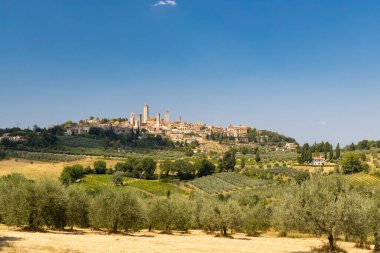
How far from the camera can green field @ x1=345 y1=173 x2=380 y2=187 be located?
105250 millimetres

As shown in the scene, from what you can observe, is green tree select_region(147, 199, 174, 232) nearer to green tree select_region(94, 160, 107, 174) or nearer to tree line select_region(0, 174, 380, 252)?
tree line select_region(0, 174, 380, 252)

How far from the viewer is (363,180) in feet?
368

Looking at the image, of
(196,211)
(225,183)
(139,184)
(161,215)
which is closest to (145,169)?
(139,184)

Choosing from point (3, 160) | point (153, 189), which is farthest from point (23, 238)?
point (3, 160)

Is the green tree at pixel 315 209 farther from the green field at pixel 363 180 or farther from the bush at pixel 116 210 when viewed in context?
the green field at pixel 363 180

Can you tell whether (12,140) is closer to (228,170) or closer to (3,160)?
(3,160)

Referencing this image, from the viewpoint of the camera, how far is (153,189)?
112750 millimetres

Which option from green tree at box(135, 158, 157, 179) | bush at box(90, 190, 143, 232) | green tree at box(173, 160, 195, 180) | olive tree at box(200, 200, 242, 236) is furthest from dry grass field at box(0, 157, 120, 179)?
olive tree at box(200, 200, 242, 236)

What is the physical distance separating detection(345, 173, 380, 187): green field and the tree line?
5590 cm

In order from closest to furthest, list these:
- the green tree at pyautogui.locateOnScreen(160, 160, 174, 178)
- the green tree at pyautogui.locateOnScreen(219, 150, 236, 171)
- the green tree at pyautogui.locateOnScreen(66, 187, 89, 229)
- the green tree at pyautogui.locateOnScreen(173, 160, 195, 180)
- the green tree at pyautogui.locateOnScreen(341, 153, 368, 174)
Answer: the green tree at pyautogui.locateOnScreen(66, 187, 89, 229) → the green tree at pyautogui.locateOnScreen(341, 153, 368, 174) → the green tree at pyautogui.locateOnScreen(160, 160, 174, 178) → the green tree at pyautogui.locateOnScreen(173, 160, 195, 180) → the green tree at pyautogui.locateOnScreen(219, 150, 236, 171)

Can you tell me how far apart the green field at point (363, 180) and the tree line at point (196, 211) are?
55.9m

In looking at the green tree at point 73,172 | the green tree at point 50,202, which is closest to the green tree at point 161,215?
the green tree at point 50,202

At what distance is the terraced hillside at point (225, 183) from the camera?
118438 mm

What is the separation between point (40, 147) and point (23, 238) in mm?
161872
